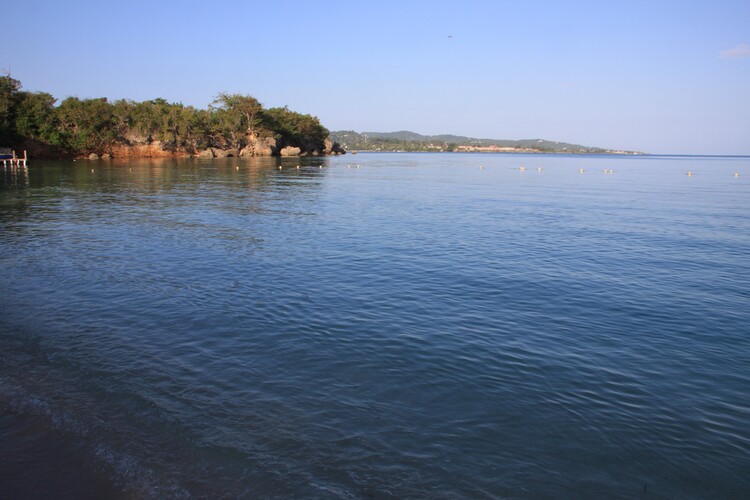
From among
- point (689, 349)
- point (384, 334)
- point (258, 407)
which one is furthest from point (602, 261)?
point (258, 407)

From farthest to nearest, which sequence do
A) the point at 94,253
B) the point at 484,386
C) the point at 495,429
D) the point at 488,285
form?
the point at 94,253 < the point at 488,285 < the point at 484,386 < the point at 495,429

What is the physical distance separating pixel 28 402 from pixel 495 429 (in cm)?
765

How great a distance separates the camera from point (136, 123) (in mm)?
115000

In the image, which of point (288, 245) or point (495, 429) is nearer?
point (495, 429)

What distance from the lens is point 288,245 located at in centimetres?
2267

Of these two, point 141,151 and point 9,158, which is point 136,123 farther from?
point 9,158

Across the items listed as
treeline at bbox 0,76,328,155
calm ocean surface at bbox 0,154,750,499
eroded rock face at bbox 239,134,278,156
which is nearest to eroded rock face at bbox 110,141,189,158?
treeline at bbox 0,76,328,155

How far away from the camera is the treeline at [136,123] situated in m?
90.5

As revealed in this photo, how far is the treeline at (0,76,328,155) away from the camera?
90500 mm

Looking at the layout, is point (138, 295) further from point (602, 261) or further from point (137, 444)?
point (602, 261)

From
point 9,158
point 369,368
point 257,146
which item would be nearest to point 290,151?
point 257,146

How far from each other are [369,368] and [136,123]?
121428mm

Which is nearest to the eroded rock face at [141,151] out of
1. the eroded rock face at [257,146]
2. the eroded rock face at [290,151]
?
A: the eroded rock face at [257,146]

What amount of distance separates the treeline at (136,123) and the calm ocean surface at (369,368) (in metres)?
83.7
